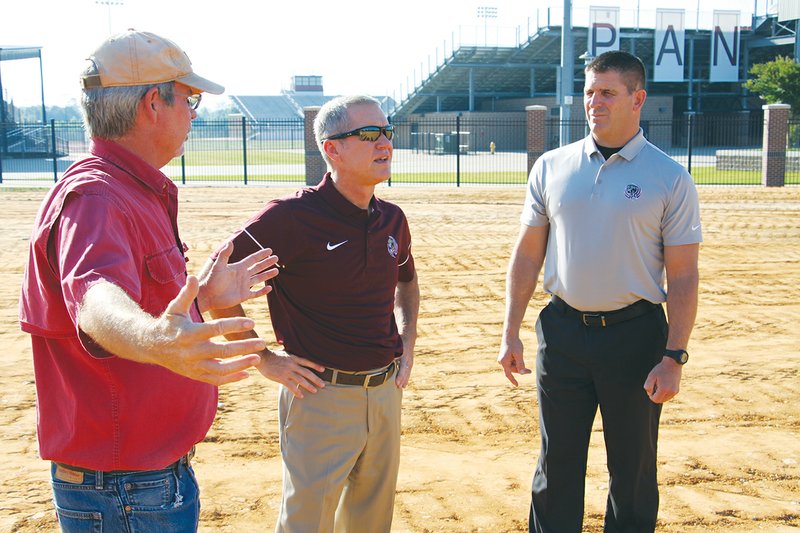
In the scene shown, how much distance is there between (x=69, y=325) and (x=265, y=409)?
4.46 meters

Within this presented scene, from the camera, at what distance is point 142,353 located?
190cm

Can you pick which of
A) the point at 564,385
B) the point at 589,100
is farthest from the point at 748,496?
the point at 589,100

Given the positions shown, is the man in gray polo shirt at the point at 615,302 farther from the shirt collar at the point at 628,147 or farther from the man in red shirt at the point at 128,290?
the man in red shirt at the point at 128,290

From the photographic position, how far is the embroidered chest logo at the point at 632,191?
395 centimetres

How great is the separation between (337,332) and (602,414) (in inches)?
54.8

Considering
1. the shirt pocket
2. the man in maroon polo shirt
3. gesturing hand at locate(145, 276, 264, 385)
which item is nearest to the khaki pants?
the man in maroon polo shirt

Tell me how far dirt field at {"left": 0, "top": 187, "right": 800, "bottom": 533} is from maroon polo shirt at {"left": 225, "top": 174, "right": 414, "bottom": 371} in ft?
4.97

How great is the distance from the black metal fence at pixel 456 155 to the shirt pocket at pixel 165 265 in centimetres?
1321

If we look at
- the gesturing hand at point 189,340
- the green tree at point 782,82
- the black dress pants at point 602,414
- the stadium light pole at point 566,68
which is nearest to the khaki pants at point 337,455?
the black dress pants at point 602,414

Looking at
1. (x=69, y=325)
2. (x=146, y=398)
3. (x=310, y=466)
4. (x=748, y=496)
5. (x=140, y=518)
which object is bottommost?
(x=748, y=496)

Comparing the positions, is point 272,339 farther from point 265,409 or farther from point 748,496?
point 748,496

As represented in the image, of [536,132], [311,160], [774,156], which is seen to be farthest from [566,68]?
[311,160]

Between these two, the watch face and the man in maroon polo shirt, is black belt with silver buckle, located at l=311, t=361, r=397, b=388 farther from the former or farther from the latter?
the watch face

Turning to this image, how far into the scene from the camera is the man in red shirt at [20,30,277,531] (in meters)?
2.22
